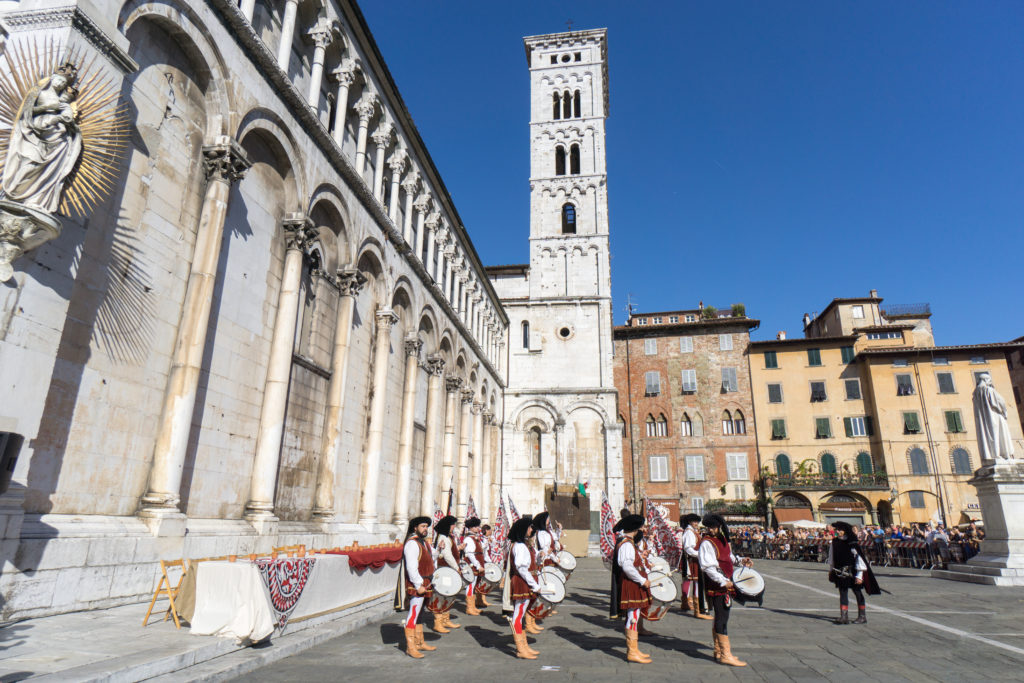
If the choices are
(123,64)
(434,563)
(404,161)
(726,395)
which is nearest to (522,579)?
(434,563)

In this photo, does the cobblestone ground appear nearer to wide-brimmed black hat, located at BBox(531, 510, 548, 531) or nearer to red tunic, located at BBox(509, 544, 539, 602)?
red tunic, located at BBox(509, 544, 539, 602)

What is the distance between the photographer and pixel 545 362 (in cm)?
3666

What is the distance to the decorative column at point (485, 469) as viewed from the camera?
3003 centimetres

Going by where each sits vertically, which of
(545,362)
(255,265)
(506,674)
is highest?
(545,362)

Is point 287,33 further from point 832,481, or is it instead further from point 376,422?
→ point 832,481

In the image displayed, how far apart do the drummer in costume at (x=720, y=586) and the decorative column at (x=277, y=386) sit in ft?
25.6

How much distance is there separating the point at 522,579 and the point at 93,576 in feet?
17.2

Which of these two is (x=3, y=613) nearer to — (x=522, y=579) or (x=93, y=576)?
(x=93, y=576)

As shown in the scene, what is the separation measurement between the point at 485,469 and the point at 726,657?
24.5m

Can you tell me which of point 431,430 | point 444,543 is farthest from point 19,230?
point 431,430

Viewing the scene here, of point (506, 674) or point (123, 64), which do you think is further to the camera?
point (123, 64)

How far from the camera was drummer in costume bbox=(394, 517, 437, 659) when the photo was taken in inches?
279

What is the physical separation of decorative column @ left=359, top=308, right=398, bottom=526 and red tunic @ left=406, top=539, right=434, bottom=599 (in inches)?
335

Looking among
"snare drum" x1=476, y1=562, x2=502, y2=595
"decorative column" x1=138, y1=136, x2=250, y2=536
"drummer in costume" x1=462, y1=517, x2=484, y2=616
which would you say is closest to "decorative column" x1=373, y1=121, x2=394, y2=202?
"decorative column" x1=138, y1=136, x2=250, y2=536
